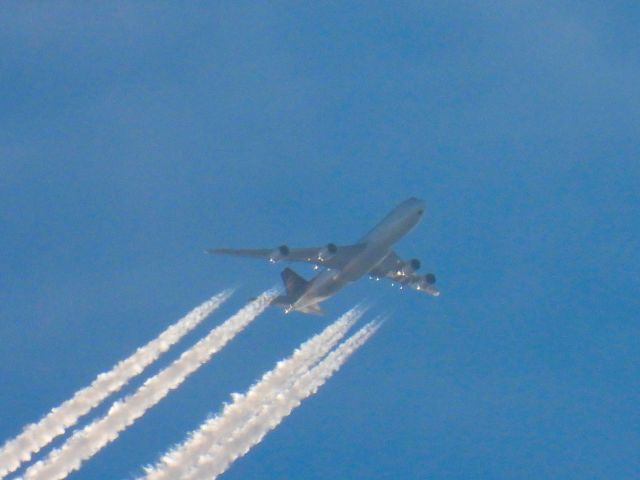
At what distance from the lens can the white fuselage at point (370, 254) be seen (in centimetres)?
15138

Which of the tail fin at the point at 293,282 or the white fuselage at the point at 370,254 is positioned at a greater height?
the tail fin at the point at 293,282

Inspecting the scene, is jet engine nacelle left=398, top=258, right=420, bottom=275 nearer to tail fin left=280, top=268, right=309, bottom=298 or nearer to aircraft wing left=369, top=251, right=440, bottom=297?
aircraft wing left=369, top=251, right=440, bottom=297

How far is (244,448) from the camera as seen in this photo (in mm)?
139250

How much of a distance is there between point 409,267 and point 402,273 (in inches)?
43.9

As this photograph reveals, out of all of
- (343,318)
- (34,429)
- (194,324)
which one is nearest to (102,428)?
(34,429)

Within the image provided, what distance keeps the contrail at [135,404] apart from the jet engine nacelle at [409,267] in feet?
53.9

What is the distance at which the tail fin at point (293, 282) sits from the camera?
509ft

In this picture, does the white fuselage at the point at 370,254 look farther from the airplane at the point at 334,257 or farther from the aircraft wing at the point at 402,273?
the aircraft wing at the point at 402,273

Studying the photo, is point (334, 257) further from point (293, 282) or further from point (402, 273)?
point (402, 273)

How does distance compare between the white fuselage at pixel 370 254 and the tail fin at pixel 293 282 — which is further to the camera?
the tail fin at pixel 293 282

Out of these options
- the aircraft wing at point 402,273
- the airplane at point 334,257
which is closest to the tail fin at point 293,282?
the airplane at point 334,257

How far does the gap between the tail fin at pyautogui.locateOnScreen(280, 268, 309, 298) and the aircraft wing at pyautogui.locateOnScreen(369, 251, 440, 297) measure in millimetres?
11307

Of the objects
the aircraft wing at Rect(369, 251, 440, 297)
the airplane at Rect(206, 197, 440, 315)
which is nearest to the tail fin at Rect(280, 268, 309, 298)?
the airplane at Rect(206, 197, 440, 315)

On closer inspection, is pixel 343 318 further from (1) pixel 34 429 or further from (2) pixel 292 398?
(1) pixel 34 429
